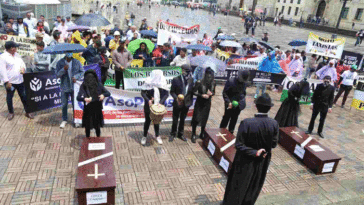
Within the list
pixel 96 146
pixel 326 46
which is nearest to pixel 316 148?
pixel 96 146

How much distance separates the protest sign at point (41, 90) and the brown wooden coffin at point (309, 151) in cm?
603

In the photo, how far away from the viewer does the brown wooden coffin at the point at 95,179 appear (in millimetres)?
3863

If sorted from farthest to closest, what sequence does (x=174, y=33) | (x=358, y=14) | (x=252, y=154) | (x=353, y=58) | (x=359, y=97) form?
(x=358, y=14)
(x=353, y=58)
(x=174, y=33)
(x=359, y=97)
(x=252, y=154)

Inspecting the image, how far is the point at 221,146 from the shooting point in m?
5.56

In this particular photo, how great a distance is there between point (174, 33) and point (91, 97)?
6.38 m

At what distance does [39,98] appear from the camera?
271 inches

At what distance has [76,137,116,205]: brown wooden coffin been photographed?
12.7 feet

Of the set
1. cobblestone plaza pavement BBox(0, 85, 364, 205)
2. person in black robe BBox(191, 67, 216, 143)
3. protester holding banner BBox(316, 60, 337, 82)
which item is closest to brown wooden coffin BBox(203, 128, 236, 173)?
cobblestone plaza pavement BBox(0, 85, 364, 205)

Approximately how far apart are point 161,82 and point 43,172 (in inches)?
112

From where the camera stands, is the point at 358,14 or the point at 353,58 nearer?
the point at 353,58

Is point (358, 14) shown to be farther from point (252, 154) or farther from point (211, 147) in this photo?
point (252, 154)

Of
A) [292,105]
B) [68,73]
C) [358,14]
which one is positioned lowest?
[292,105]

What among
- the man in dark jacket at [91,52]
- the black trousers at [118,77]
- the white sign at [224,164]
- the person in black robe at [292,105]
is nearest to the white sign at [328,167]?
the person in black robe at [292,105]

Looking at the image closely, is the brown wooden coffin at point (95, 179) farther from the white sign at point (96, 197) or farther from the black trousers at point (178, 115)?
the black trousers at point (178, 115)
